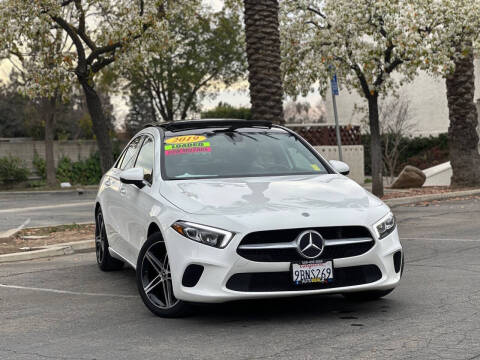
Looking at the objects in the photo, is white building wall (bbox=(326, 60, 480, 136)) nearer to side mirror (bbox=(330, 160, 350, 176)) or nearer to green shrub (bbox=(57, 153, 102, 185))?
green shrub (bbox=(57, 153, 102, 185))

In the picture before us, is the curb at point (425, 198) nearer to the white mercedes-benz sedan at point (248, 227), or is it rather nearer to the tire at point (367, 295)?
the white mercedes-benz sedan at point (248, 227)

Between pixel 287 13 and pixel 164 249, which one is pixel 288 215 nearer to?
pixel 164 249

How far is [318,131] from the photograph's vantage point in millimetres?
29406

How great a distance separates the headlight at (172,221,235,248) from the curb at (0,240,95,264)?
5.96 m

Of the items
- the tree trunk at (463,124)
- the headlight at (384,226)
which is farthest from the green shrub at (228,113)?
the headlight at (384,226)

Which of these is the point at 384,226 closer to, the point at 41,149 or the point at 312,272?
the point at 312,272

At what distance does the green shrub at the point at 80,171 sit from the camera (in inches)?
1540

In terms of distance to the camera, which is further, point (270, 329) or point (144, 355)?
point (270, 329)

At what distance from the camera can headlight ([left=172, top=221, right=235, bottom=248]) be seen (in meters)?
6.39

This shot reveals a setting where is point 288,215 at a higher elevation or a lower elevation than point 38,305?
higher

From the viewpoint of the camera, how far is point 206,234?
6461 mm

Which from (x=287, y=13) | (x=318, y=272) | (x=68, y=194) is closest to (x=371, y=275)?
(x=318, y=272)

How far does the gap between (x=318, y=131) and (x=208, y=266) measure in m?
23.3

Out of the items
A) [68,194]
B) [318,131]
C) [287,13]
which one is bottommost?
[68,194]
